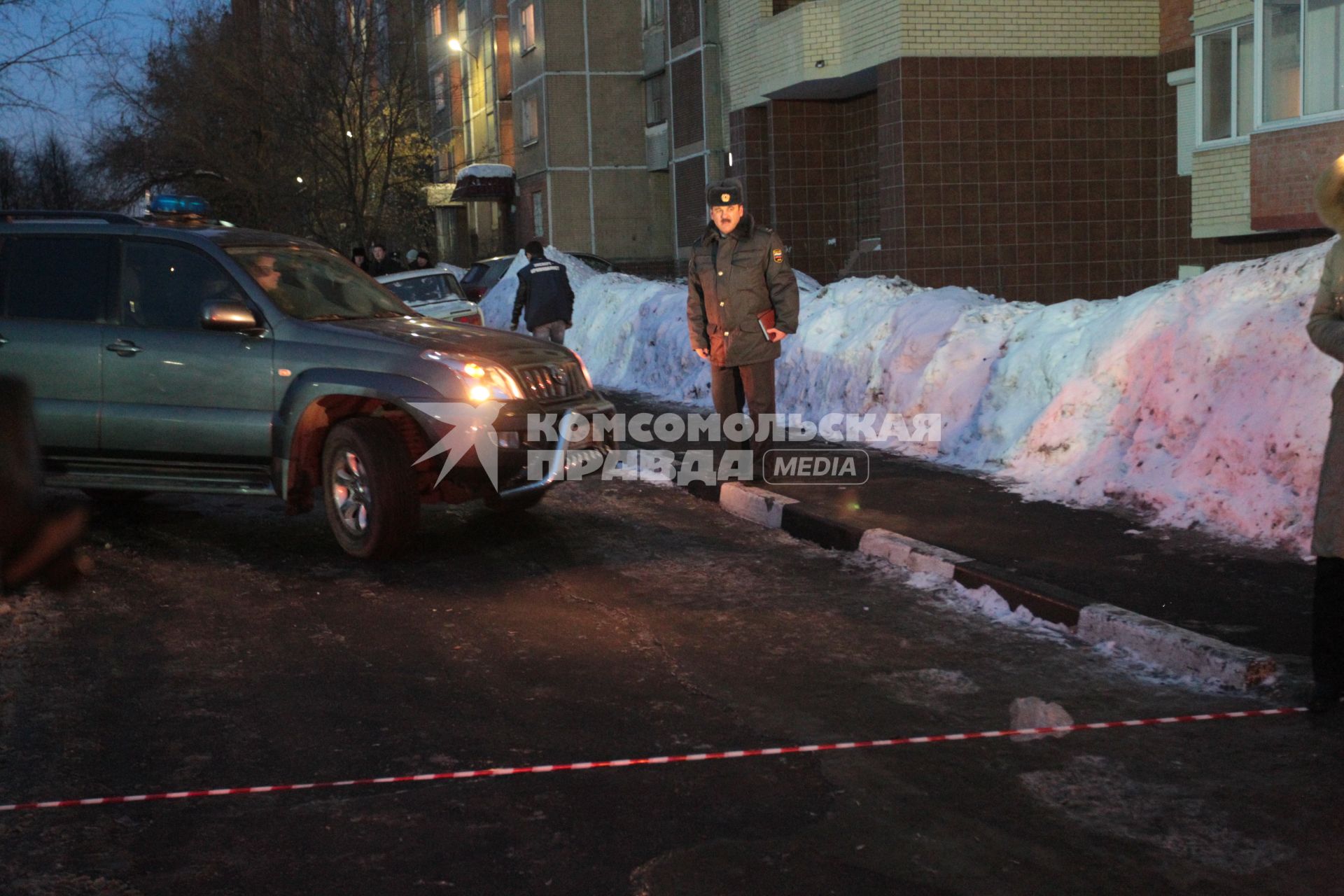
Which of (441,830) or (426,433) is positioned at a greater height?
(426,433)

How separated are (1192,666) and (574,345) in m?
17.6

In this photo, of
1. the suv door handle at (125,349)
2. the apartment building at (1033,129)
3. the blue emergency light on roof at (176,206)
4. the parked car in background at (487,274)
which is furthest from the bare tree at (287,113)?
the suv door handle at (125,349)

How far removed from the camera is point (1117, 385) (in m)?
9.79

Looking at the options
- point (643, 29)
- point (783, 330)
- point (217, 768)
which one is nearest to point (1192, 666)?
point (217, 768)

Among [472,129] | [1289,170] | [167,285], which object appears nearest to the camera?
[167,285]

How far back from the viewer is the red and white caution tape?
4.52 meters

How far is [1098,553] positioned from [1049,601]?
1271mm

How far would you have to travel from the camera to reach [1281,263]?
356 inches

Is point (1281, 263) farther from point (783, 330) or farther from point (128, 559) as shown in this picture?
point (128, 559)

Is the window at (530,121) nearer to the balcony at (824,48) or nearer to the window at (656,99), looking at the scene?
the window at (656,99)

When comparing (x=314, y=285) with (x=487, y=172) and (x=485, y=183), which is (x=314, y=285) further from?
(x=487, y=172)

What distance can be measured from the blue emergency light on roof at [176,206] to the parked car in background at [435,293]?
8.19 meters

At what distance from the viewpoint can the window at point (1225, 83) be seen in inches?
789

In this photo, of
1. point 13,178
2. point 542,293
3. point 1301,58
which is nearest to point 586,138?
point 542,293
